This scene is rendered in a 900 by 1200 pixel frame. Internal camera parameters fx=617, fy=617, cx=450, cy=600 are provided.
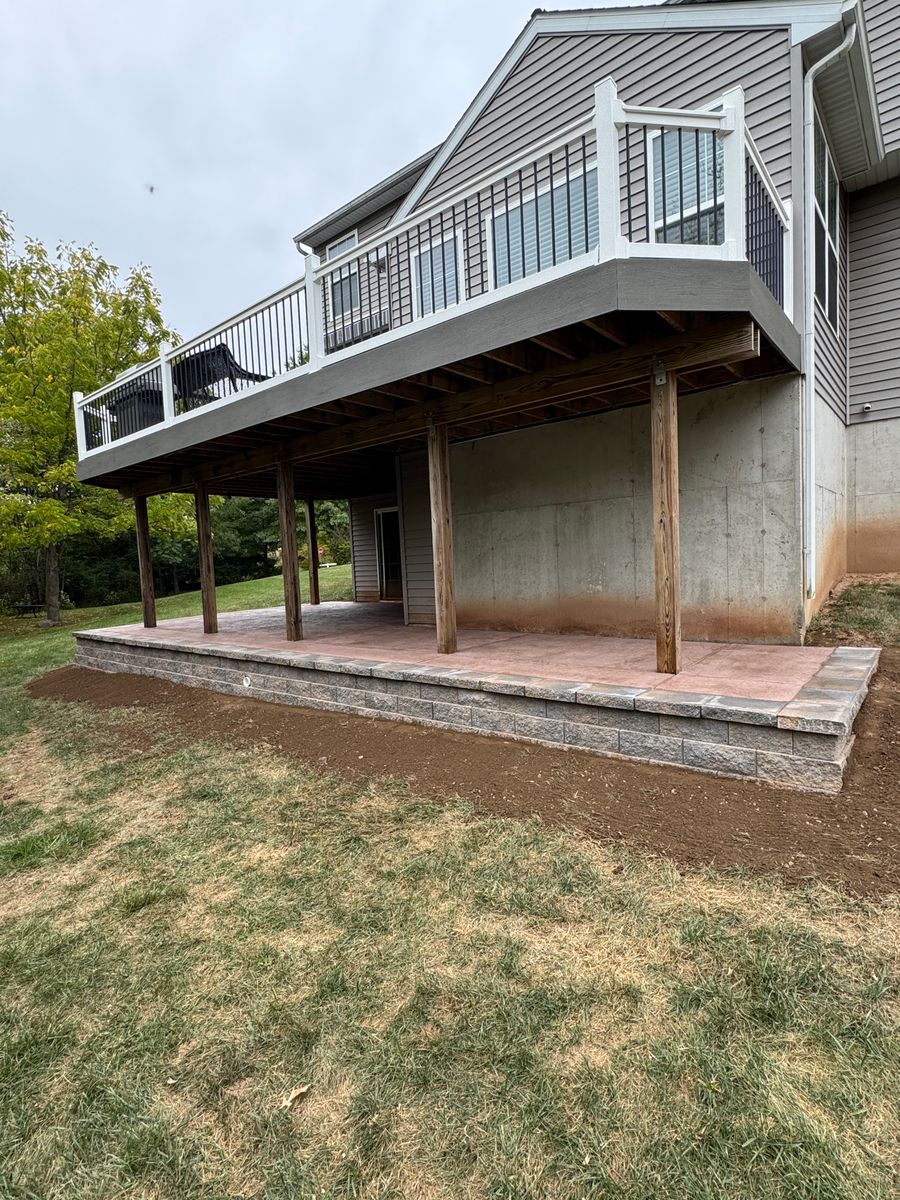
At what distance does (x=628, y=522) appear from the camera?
614 cm

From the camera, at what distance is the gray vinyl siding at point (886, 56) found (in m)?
6.73

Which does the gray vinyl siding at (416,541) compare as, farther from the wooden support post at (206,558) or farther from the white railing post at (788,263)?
the white railing post at (788,263)

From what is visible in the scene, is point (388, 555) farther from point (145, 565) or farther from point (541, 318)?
point (541, 318)

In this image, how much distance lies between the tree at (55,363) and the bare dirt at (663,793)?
33.9 feet

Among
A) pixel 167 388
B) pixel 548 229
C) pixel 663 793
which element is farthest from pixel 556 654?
pixel 167 388

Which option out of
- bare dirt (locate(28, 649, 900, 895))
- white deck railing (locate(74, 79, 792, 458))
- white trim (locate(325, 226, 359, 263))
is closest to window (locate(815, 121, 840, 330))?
white deck railing (locate(74, 79, 792, 458))

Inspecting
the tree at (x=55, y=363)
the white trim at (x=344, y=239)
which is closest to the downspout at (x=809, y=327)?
the white trim at (x=344, y=239)

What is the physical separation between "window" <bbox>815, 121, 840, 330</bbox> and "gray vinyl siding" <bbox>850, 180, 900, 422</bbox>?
804 millimetres

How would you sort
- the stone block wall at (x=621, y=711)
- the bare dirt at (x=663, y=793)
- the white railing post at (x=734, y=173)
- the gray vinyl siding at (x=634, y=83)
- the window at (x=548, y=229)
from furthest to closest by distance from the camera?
1. the window at (x=548, y=229)
2. the gray vinyl siding at (x=634, y=83)
3. the white railing post at (x=734, y=173)
4. the stone block wall at (x=621, y=711)
5. the bare dirt at (x=663, y=793)

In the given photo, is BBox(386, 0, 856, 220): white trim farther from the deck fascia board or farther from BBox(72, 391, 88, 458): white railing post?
BBox(72, 391, 88, 458): white railing post

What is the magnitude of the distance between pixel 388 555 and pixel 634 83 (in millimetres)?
8292

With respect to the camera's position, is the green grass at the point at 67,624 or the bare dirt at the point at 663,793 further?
the green grass at the point at 67,624

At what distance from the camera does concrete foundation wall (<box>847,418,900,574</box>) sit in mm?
7410

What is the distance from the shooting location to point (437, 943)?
90.3 inches
